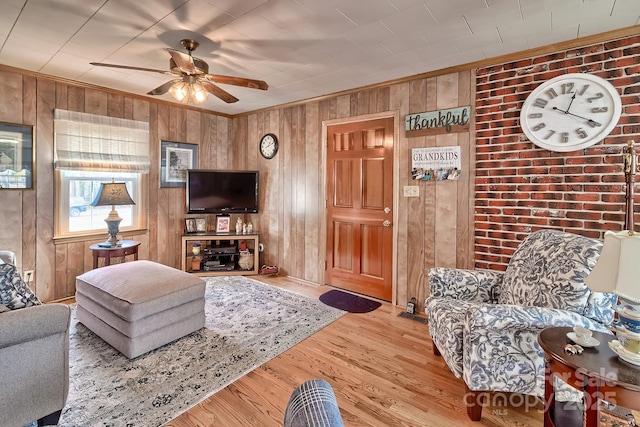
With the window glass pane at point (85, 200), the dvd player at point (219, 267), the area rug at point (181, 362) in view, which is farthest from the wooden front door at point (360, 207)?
the window glass pane at point (85, 200)

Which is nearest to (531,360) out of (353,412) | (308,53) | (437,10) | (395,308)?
(353,412)

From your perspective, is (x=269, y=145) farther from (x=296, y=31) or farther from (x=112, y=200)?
(x=296, y=31)

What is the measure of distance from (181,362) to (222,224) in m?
2.59

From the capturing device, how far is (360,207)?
3.68m

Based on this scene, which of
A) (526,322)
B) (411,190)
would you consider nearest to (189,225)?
(411,190)

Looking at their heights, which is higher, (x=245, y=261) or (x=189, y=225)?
(x=189, y=225)

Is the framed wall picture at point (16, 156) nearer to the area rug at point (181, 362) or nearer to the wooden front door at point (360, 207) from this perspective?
the area rug at point (181, 362)

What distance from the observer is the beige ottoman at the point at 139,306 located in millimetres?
2217

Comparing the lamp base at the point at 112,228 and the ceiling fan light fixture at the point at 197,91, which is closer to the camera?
the ceiling fan light fixture at the point at 197,91

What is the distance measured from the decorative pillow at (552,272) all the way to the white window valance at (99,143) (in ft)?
13.7

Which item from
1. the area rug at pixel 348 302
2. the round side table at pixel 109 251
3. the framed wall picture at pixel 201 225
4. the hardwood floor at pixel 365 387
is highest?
the framed wall picture at pixel 201 225

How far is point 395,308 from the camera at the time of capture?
11.0 ft

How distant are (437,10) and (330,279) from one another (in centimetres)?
299

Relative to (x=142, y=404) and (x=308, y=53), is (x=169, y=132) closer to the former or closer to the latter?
(x=308, y=53)
